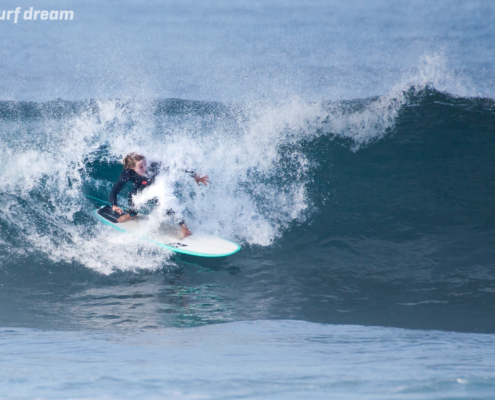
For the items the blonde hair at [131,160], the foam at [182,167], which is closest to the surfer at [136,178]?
the blonde hair at [131,160]

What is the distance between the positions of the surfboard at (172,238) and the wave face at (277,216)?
0.50ft

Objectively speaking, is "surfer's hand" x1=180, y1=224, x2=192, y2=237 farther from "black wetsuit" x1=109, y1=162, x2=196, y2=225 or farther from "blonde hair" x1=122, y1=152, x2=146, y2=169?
"blonde hair" x1=122, y1=152, x2=146, y2=169

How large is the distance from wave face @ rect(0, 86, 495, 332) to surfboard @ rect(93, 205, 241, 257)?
0.15 metres

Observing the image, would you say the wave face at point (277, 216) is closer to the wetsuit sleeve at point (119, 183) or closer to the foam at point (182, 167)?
the foam at point (182, 167)

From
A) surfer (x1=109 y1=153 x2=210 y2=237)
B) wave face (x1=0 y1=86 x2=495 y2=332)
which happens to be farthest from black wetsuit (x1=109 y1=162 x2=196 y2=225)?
wave face (x1=0 y1=86 x2=495 y2=332)

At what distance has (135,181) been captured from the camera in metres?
4.83

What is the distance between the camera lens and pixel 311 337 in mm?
3004

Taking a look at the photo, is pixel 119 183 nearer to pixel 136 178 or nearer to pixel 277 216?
pixel 136 178

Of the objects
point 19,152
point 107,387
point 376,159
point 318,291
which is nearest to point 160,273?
point 318,291

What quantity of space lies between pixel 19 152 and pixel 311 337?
6876mm

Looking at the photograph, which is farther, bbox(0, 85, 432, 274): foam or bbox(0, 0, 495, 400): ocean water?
bbox(0, 85, 432, 274): foam

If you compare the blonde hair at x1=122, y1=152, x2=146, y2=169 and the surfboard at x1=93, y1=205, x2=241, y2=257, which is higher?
the blonde hair at x1=122, y1=152, x2=146, y2=169

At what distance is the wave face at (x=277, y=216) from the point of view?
4.11 m

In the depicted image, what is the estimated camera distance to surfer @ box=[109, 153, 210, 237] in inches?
185
